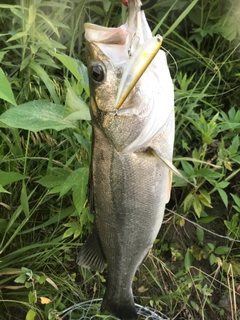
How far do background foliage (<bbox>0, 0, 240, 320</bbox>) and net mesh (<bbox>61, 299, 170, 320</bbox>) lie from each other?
0.16ft

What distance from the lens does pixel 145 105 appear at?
1.15m

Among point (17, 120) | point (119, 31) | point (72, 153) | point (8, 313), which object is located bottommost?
point (8, 313)

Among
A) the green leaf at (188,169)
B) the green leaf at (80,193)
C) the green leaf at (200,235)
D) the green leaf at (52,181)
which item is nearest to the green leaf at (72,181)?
the green leaf at (80,193)

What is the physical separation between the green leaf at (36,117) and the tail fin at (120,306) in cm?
69

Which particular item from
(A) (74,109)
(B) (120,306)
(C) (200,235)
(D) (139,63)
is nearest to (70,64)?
(A) (74,109)

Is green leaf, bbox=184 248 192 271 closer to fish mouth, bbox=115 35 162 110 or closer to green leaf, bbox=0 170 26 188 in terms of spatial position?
green leaf, bbox=0 170 26 188

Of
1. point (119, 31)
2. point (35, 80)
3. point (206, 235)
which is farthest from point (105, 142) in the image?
point (206, 235)

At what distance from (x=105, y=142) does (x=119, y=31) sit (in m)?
0.33

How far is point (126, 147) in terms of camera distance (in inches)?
47.6

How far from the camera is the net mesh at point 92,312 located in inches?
83.0

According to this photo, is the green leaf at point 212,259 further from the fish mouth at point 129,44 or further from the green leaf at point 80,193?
the fish mouth at point 129,44

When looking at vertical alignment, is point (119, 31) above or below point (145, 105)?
above

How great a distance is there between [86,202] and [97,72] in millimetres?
927

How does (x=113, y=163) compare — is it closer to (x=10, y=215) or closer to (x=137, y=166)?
(x=137, y=166)
